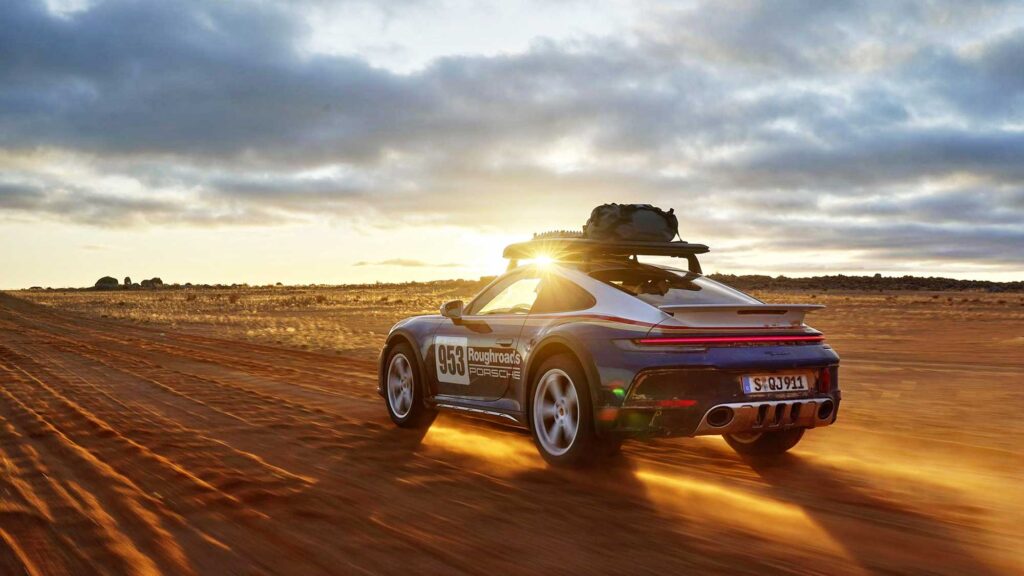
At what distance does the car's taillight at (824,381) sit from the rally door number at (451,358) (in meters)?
2.80

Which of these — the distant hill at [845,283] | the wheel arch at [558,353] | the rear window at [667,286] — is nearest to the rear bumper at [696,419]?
the wheel arch at [558,353]

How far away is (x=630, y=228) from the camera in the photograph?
7230 millimetres

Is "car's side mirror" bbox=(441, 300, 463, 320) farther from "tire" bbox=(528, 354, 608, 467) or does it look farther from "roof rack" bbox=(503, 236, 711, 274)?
"tire" bbox=(528, 354, 608, 467)

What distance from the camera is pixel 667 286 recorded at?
6.47 metres

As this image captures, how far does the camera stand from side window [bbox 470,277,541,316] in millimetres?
6999

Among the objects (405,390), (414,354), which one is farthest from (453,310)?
(405,390)

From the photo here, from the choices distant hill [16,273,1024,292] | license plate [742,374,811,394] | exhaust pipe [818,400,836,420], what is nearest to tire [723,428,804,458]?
exhaust pipe [818,400,836,420]

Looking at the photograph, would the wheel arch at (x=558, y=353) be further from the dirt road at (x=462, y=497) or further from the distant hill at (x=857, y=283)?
the distant hill at (x=857, y=283)

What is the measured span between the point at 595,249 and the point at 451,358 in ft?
5.34

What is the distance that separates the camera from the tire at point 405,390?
8.05 meters

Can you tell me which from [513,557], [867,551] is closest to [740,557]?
[867,551]

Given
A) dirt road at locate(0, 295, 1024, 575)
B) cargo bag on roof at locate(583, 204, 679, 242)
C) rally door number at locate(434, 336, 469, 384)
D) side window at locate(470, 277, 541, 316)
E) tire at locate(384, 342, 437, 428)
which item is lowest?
dirt road at locate(0, 295, 1024, 575)

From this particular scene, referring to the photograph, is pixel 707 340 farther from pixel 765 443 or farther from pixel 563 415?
pixel 765 443

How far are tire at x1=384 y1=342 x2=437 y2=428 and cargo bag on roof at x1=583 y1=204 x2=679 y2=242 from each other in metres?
2.08
